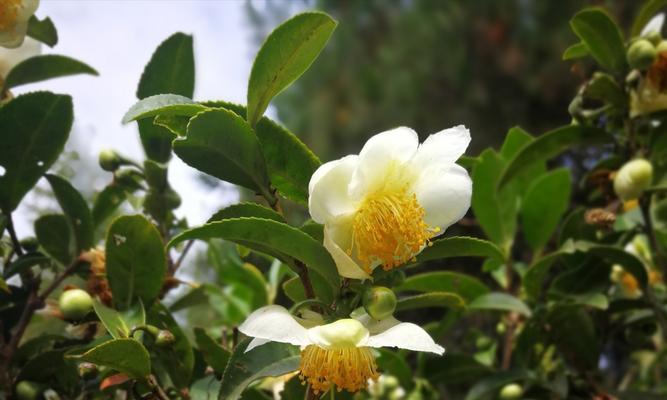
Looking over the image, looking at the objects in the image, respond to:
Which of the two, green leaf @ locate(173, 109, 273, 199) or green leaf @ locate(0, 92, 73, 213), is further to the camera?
green leaf @ locate(0, 92, 73, 213)

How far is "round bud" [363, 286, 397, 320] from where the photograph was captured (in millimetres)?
638

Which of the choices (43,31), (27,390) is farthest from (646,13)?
(27,390)

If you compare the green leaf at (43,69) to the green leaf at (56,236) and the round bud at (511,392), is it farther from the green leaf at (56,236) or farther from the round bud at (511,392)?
the round bud at (511,392)

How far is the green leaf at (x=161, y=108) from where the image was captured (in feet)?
2.05

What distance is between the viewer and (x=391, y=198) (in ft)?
2.31

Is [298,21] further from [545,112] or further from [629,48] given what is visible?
[545,112]

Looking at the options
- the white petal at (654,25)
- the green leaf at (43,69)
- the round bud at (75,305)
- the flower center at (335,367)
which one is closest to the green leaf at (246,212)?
the flower center at (335,367)

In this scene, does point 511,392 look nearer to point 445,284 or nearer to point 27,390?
point 445,284

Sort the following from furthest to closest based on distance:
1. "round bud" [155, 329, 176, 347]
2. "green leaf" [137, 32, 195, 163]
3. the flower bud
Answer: the flower bud → "green leaf" [137, 32, 195, 163] → "round bud" [155, 329, 176, 347]

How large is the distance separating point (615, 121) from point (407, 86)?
639cm

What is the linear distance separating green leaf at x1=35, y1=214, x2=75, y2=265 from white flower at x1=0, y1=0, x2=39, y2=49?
25 cm

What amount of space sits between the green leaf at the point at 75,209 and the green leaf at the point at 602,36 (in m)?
0.79

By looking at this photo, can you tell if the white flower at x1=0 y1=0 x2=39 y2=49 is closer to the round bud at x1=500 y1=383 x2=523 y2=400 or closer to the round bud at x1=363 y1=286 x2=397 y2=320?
the round bud at x1=363 y1=286 x2=397 y2=320

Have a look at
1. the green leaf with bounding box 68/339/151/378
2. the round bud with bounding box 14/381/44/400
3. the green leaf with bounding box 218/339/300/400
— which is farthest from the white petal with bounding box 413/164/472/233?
the round bud with bounding box 14/381/44/400
